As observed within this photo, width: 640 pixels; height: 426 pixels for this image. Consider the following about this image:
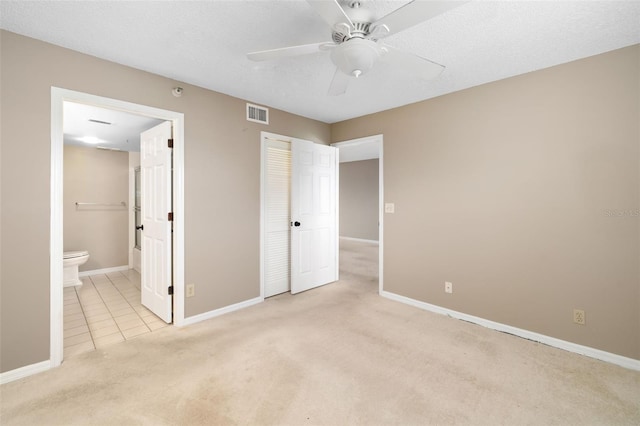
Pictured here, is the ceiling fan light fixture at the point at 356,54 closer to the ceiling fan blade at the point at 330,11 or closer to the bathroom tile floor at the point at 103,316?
the ceiling fan blade at the point at 330,11

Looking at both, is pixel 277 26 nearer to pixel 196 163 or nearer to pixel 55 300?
pixel 196 163

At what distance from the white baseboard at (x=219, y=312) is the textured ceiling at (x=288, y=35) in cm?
245

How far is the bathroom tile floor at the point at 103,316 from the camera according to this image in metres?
2.60

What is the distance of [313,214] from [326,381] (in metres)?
2.41

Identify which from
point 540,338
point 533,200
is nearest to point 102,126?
point 533,200

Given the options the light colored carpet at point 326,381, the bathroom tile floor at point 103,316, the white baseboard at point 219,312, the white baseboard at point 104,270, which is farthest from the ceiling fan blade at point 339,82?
the white baseboard at point 104,270

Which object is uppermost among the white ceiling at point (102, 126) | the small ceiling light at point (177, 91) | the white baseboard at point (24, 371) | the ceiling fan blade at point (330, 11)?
the small ceiling light at point (177, 91)

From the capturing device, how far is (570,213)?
2.44 m

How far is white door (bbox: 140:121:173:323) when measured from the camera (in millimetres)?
2900

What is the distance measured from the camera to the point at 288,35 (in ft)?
6.65

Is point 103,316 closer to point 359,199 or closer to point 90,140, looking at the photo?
point 90,140

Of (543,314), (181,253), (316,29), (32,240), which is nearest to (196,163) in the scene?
(181,253)

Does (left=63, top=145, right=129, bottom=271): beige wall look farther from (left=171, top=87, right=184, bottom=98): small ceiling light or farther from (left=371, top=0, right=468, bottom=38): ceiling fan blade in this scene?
(left=371, top=0, right=468, bottom=38): ceiling fan blade

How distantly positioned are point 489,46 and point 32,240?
3.78 meters
